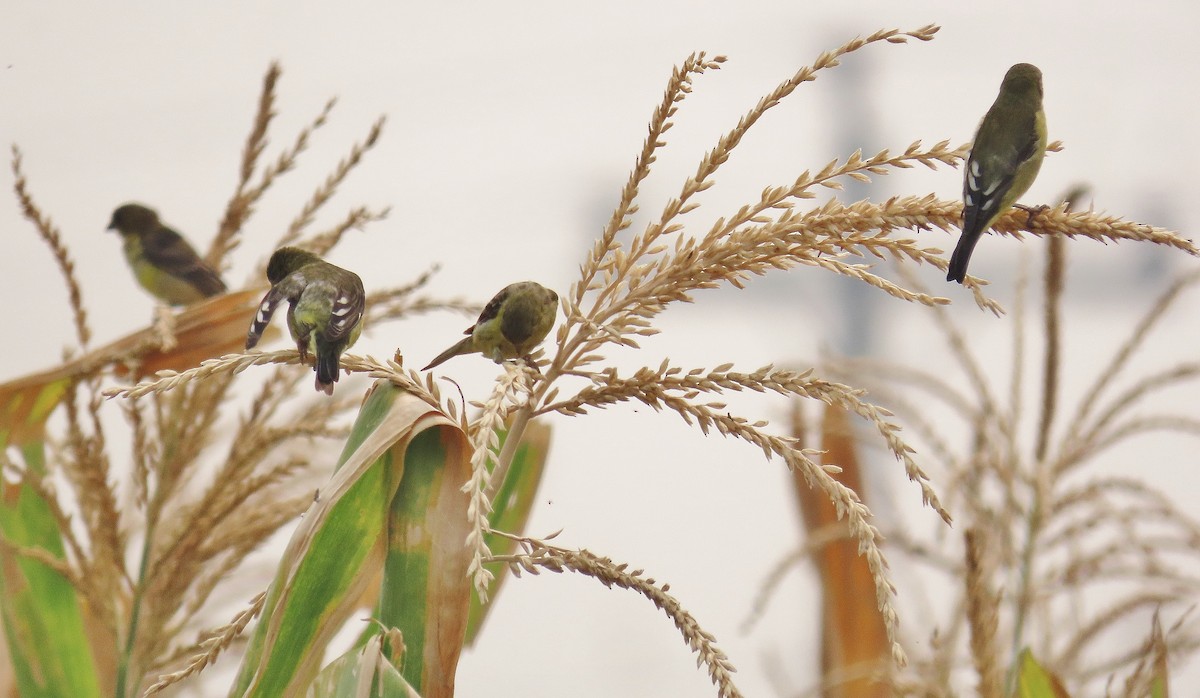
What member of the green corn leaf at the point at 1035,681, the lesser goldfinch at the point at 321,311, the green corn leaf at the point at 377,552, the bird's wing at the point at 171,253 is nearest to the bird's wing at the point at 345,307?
the lesser goldfinch at the point at 321,311

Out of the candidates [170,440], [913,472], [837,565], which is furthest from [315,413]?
[913,472]

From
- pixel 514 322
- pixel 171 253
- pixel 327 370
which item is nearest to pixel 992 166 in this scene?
pixel 514 322

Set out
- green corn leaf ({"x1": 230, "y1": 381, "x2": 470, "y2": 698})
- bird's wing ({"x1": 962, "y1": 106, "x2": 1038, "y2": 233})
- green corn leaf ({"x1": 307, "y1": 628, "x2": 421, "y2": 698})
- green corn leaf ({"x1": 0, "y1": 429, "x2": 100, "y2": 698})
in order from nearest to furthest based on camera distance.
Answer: green corn leaf ({"x1": 307, "y1": 628, "x2": 421, "y2": 698}) < green corn leaf ({"x1": 230, "y1": 381, "x2": 470, "y2": 698}) < bird's wing ({"x1": 962, "y1": 106, "x2": 1038, "y2": 233}) < green corn leaf ({"x1": 0, "y1": 429, "x2": 100, "y2": 698})

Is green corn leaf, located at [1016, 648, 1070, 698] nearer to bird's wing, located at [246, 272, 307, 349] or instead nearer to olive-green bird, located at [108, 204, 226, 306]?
bird's wing, located at [246, 272, 307, 349]

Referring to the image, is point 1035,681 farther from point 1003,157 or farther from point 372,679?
point 372,679

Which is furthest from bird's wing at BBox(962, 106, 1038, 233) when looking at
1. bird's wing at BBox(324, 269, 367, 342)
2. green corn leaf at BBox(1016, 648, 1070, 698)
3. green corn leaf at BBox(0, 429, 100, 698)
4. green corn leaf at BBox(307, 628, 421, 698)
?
green corn leaf at BBox(0, 429, 100, 698)

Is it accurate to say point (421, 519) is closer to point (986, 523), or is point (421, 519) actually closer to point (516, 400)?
point (516, 400)
